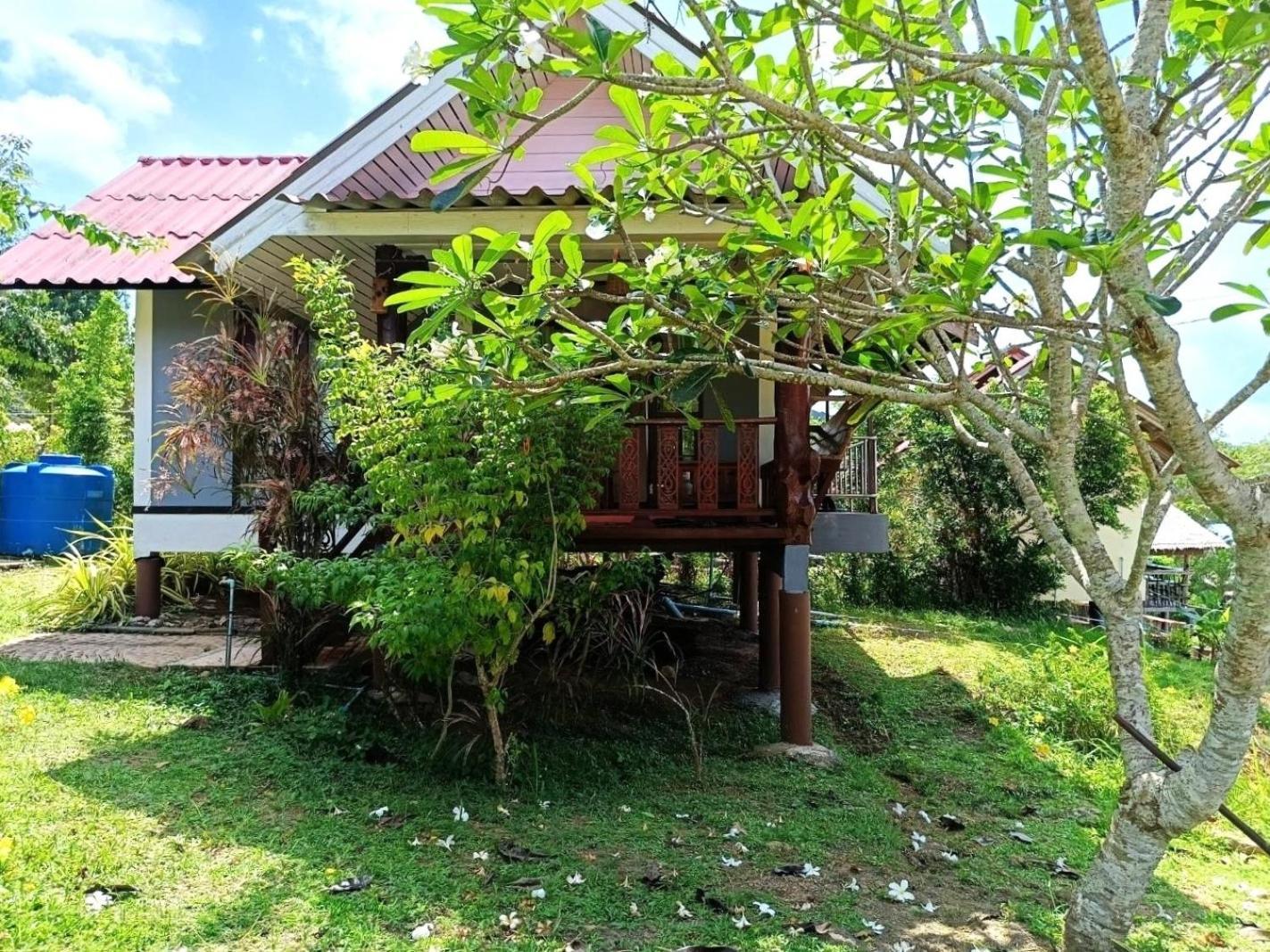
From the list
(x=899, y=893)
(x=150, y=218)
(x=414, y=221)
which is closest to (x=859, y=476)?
(x=414, y=221)

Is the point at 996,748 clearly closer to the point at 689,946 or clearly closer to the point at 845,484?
the point at 689,946

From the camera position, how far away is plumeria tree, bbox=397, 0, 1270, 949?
8.05 ft

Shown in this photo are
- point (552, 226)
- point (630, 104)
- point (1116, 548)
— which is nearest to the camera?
point (552, 226)

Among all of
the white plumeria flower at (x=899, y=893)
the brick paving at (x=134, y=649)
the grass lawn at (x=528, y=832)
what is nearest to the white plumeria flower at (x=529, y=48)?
the grass lawn at (x=528, y=832)

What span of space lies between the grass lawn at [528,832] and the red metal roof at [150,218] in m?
3.78

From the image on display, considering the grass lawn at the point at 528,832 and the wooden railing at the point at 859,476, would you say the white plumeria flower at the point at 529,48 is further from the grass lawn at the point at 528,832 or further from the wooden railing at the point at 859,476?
the wooden railing at the point at 859,476

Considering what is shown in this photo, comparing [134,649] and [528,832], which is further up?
[134,649]

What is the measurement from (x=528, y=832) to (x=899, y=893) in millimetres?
1782

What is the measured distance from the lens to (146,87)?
24.8 meters

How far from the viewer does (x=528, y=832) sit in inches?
165

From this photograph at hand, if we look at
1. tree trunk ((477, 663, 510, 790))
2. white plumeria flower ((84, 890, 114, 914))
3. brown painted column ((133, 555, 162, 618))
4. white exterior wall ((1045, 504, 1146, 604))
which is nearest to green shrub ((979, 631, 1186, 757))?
tree trunk ((477, 663, 510, 790))

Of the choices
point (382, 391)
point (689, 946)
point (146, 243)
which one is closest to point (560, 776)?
point (689, 946)

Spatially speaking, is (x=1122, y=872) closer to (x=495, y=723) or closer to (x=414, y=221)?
(x=495, y=723)

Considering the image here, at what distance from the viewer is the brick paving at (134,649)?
6.75 metres
